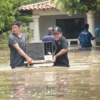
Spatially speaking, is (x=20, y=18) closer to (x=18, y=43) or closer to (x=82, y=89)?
(x=18, y=43)

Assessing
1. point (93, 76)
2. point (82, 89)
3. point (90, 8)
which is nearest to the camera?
point (82, 89)

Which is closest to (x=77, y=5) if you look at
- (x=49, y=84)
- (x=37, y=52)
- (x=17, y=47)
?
(x=37, y=52)

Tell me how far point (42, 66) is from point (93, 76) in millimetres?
2515

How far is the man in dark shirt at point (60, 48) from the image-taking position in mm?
12250

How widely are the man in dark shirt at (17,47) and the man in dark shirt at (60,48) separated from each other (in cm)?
76

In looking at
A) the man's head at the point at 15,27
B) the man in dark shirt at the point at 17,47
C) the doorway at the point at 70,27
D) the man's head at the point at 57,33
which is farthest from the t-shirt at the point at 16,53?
the doorway at the point at 70,27

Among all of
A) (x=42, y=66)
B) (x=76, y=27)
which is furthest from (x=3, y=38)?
(x=42, y=66)

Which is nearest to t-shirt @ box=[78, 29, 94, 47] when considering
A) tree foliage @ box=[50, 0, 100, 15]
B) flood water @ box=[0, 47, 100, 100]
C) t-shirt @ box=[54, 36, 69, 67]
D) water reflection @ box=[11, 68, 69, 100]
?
tree foliage @ box=[50, 0, 100, 15]

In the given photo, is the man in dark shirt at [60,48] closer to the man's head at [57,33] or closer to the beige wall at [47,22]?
the man's head at [57,33]

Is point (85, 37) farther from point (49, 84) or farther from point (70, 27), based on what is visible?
point (49, 84)

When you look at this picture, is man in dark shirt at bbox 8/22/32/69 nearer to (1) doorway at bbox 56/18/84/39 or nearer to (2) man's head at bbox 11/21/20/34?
(2) man's head at bbox 11/21/20/34

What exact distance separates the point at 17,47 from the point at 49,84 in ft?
7.61

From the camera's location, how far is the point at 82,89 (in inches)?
362

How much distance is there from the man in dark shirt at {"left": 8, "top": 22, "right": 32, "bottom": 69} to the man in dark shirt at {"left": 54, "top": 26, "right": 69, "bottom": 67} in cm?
76
